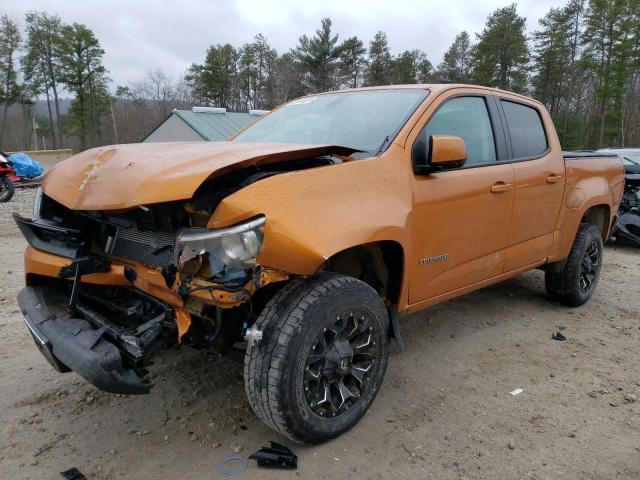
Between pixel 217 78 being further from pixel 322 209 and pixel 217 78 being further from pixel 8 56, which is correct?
pixel 322 209

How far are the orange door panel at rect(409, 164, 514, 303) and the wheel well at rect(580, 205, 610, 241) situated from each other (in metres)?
1.81

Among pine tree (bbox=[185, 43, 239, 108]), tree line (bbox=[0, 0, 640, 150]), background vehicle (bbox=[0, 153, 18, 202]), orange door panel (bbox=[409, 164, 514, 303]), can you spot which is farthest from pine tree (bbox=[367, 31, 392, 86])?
orange door panel (bbox=[409, 164, 514, 303])

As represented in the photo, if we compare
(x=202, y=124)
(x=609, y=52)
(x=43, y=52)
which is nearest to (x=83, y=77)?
(x=43, y=52)

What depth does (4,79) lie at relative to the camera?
44.3 metres

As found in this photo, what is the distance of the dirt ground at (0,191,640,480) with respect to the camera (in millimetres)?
2412

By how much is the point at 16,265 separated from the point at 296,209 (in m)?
5.49

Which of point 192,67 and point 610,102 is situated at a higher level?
point 192,67

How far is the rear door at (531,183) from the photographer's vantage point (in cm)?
374

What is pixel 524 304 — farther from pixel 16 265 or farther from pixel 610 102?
pixel 610 102

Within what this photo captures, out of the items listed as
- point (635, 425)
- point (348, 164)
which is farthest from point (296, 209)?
point (635, 425)

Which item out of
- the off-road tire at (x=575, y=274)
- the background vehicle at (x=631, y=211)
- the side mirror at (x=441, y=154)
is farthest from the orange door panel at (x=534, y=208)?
the background vehicle at (x=631, y=211)

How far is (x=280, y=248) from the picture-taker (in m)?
2.14

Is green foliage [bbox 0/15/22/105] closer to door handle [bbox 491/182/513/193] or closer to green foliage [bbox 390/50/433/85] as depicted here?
green foliage [bbox 390/50/433/85]

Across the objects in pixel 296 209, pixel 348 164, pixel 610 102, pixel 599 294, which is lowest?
pixel 599 294
